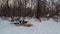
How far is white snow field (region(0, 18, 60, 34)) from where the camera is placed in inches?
48.2

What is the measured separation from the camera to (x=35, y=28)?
126 centimetres

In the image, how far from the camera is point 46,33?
1203mm

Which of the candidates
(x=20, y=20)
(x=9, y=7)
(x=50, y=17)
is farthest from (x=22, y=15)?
(x=50, y=17)

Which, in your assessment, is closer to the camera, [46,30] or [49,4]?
[46,30]

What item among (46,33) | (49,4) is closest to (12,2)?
(49,4)

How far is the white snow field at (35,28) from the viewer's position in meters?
1.22

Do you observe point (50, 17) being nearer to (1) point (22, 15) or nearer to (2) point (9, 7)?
(1) point (22, 15)

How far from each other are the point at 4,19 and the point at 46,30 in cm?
56

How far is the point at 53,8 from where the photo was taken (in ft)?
4.47

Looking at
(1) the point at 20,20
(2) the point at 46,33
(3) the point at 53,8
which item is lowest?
(2) the point at 46,33

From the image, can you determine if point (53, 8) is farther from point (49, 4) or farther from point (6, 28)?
point (6, 28)

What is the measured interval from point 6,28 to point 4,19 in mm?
161

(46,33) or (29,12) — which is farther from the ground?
(29,12)

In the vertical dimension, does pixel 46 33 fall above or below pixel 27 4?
below
